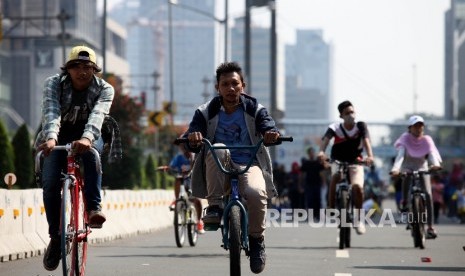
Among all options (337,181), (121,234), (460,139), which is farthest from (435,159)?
(460,139)

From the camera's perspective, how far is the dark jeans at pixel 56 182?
1014 centimetres

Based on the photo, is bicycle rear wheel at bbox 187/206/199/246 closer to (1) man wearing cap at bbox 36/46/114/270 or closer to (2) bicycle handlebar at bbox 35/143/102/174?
(1) man wearing cap at bbox 36/46/114/270

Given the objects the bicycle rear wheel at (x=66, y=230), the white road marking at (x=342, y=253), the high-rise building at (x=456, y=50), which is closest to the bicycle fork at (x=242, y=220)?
the bicycle rear wheel at (x=66, y=230)

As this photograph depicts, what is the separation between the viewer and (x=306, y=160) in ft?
111

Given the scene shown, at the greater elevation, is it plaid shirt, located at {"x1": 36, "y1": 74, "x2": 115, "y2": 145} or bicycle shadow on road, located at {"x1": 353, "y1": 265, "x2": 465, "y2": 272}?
plaid shirt, located at {"x1": 36, "y1": 74, "x2": 115, "y2": 145}

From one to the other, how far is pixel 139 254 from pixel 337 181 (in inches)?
123

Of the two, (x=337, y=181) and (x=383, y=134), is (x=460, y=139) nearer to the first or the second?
(x=383, y=134)

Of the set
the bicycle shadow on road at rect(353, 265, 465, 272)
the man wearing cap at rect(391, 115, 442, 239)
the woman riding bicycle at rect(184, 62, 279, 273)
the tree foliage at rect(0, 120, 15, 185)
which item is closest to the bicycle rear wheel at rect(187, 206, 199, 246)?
the man wearing cap at rect(391, 115, 442, 239)

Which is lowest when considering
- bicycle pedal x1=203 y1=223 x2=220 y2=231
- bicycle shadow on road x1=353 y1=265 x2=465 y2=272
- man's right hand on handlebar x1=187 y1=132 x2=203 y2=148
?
bicycle shadow on road x1=353 y1=265 x2=465 y2=272

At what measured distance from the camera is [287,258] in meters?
15.4

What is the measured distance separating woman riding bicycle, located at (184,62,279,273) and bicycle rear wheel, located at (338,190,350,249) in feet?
21.7

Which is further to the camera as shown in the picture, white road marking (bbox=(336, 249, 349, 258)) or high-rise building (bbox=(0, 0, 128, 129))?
high-rise building (bbox=(0, 0, 128, 129))

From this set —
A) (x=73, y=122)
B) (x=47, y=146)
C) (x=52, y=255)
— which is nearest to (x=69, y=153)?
(x=47, y=146)

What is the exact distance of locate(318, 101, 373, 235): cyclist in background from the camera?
58.9 feet
